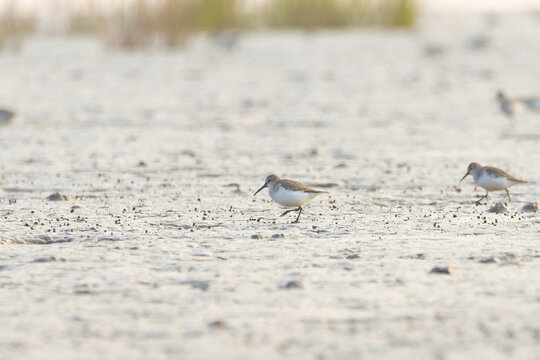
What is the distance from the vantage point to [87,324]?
521 cm

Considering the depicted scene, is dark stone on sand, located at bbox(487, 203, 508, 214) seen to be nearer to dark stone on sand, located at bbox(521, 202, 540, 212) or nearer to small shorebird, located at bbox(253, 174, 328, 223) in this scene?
dark stone on sand, located at bbox(521, 202, 540, 212)

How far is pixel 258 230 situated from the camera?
7789mm

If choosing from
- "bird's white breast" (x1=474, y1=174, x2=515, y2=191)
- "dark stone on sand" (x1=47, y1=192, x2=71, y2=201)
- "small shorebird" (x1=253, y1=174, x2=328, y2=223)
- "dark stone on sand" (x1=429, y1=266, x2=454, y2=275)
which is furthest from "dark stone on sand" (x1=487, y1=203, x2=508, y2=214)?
"dark stone on sand" (x1=47, y1=192, x2=71, y2=201)

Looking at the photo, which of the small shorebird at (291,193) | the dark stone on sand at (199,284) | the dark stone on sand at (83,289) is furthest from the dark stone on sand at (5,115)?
the dark stone on sand at (199,284)

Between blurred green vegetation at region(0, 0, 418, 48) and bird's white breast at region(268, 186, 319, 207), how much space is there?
19.3m

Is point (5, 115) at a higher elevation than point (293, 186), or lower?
higher

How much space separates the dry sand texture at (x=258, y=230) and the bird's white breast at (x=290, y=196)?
7.8 inches

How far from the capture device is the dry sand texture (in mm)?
5070

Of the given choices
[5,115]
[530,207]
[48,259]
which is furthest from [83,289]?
[5,115]

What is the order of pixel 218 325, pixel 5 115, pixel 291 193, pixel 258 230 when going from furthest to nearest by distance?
1. pixel 5 115
2. pixel 291 193
3. pixel 258 230
4. pixel 218 325

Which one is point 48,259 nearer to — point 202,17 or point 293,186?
point 293,186

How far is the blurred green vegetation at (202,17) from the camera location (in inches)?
1086

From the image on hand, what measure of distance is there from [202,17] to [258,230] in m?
24.9

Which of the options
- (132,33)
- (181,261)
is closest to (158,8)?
(132,33)
